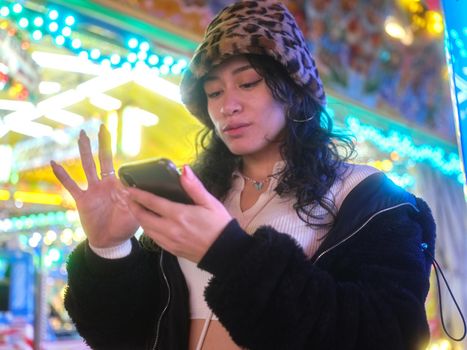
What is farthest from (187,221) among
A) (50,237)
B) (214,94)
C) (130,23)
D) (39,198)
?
(39,198)

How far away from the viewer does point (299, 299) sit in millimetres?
658

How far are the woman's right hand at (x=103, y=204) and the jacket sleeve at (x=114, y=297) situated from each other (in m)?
0.05

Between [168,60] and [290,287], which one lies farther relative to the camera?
[168,60]

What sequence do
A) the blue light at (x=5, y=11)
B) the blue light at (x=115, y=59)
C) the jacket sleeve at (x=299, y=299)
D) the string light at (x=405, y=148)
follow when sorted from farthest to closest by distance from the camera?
the string light at (x=405, y=148) < the blue light at (x=115, y=59) < the blue light at (x=5, y=11) < the jacket sleeve at (x=299, y=299)

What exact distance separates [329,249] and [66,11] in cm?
166

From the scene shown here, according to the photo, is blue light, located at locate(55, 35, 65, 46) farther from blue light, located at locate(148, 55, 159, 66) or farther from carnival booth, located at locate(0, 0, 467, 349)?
blue light, located at locate(148, 55, 159, 66)

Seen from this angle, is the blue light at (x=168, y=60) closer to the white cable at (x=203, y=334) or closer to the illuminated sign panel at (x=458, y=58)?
the illuminated sign panel at (x=458, y=58)

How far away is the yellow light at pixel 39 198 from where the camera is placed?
4742 millimetres

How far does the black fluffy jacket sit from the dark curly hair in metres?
0.07

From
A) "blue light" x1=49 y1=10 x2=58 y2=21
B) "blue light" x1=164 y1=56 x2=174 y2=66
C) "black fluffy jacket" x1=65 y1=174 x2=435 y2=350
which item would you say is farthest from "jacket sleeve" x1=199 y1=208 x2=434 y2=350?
"blue light" x1=164 y1=56 x2=174 y2=66

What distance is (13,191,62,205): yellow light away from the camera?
4.74 metres

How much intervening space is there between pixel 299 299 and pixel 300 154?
37 centimetres

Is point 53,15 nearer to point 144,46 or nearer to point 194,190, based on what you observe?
point 144,46

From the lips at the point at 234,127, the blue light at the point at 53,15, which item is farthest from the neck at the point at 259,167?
the blue light at the point at 53,15
